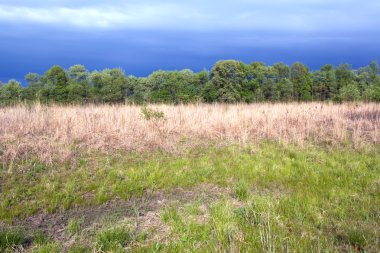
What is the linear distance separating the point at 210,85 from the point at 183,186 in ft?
62.9

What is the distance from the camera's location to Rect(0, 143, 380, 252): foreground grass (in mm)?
3709

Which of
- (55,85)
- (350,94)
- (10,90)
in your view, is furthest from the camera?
(10,90)

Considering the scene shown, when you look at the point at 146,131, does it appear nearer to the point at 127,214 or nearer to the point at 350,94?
the point at 127,214

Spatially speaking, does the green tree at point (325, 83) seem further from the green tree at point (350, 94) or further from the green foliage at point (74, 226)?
the green foliage at point (74, 226)

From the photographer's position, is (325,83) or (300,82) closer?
(300,82)

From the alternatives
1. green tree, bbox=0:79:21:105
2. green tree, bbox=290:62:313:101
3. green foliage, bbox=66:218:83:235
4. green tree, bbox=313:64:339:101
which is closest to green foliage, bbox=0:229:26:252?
green foliage, bbox=66:218:83:235

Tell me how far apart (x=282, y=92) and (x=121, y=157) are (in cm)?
2053

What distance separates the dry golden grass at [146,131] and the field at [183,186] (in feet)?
0.15

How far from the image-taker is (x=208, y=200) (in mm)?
5121

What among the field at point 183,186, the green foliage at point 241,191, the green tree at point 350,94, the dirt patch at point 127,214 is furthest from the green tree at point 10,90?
the green tree at point 350,94

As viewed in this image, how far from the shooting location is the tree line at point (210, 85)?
21.1 m

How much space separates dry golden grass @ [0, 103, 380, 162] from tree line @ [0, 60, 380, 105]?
886 centimetres

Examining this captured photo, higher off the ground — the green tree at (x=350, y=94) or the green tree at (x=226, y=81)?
the green tree at (x=226, y=81)

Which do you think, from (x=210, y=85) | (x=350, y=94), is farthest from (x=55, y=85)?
(x=350, y=94)
